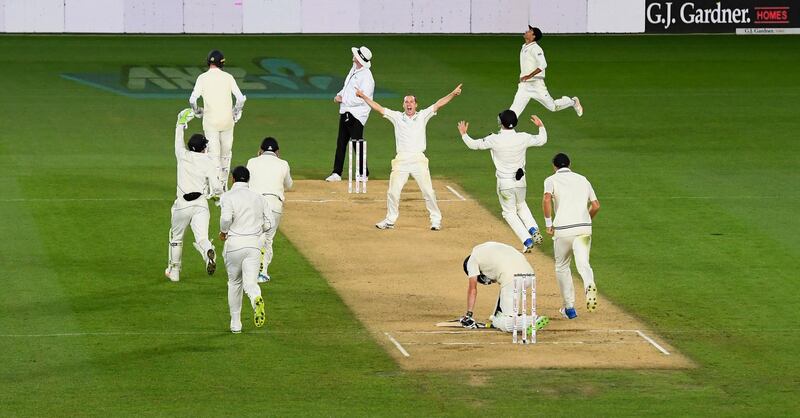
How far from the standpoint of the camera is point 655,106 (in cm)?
3719

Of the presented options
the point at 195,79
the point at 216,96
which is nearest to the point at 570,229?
the point at 216,96

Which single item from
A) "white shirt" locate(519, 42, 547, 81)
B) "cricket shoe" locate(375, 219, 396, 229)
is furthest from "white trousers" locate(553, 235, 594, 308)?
"white shirt" locate(519, 42, 547, 81)

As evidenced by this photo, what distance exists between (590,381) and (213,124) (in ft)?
35.4

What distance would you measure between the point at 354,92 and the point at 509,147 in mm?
6172

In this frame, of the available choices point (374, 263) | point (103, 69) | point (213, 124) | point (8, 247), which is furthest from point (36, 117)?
point (374, 263)

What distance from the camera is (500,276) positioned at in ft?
57.9

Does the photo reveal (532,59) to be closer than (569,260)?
No

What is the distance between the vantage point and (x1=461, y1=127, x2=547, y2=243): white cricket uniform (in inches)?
848

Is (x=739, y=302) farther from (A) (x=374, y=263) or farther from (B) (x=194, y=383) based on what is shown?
(B) (x=194, y=383)

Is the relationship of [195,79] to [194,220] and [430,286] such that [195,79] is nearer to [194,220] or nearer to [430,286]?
[194,220]

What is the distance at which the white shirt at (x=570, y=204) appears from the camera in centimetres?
1833

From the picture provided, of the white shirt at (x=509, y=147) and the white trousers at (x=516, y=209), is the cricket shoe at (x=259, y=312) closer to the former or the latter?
the white shirt at (x=509, y=147)

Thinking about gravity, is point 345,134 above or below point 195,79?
below

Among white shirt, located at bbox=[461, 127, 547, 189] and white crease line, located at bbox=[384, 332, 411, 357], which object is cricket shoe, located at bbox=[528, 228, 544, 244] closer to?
white shirt, located at bbox=[461, 127, 547, 189]
